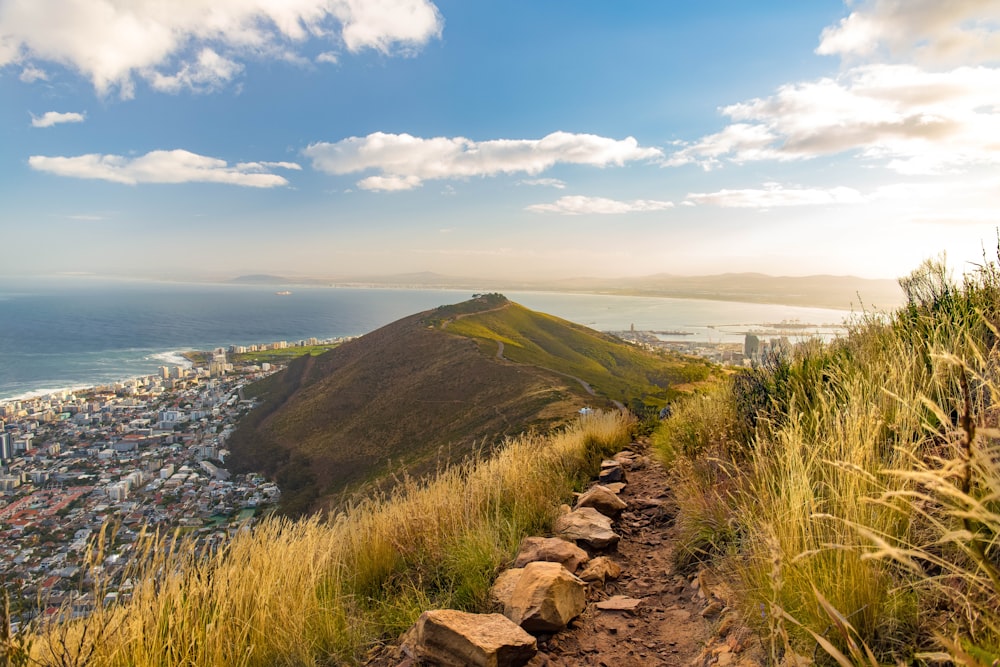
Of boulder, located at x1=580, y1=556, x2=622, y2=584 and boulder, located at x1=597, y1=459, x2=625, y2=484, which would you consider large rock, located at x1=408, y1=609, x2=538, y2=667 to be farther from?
boulder, located at x1=597, y1=459, x2=625, y2=484

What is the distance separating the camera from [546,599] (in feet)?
9.72

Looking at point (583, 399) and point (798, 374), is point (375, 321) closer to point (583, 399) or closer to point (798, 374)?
point (583, 399)

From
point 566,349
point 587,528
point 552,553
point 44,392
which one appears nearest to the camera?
point 552,553

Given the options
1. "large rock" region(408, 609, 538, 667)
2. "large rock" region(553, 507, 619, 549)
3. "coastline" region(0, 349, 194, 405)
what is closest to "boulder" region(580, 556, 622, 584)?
"large rock" region(553, 507, 619, 549)

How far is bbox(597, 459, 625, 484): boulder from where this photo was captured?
614 cm

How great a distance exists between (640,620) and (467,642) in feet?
4.06

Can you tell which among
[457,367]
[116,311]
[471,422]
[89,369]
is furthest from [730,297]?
[116,311]

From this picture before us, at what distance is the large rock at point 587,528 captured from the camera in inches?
164

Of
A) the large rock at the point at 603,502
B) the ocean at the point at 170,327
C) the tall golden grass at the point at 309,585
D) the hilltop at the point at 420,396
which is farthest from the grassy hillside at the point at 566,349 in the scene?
the tall golden grass at the point at 309,585

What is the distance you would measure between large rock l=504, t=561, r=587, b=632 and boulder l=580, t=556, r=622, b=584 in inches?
11.8

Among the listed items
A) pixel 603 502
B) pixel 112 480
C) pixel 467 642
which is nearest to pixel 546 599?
pixel 467 642

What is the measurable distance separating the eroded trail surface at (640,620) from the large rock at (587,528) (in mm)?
134

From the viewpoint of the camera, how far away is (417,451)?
27.7 metres

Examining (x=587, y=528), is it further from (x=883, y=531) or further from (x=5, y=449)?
(x=5, y=449)
